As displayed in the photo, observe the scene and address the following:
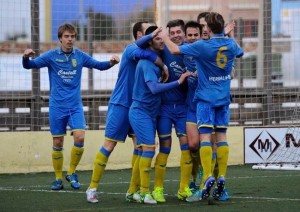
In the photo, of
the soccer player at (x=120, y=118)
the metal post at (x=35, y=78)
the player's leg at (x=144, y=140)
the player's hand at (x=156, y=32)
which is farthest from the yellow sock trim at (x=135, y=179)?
the metal post at (x=35, y=78)

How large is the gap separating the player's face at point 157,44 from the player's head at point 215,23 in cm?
54

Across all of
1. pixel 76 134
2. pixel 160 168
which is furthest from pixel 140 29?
pixel 76 134

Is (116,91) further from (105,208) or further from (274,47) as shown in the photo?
(274,47)

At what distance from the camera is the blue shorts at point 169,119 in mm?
11219

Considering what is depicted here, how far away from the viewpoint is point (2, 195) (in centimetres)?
1239

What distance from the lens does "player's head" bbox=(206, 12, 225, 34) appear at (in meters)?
10.7

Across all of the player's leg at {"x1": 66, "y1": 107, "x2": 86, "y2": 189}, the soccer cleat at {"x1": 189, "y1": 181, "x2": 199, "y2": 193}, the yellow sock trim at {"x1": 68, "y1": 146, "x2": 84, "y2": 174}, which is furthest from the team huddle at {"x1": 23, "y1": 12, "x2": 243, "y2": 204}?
the yellow sock trim at {"x1": 68, "y1": 146, "x2": 84, "y2": 174}

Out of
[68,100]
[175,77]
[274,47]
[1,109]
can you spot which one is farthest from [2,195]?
[274,47]

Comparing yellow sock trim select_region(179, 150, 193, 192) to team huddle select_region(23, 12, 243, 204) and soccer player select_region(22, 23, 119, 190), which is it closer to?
team huddle select_region(23, 12, 243, 204)

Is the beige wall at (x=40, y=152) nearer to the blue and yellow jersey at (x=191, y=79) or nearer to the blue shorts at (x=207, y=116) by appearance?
the blue and yellow jersey at (x=191, y=79)

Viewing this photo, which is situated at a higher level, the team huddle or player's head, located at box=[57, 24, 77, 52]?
player's head, located at box=[57, 24, 77, 52]

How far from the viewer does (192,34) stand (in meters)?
11.3

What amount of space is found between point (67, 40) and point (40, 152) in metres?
3.60

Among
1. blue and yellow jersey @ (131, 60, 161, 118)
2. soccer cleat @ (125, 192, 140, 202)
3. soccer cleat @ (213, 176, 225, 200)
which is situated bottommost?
soccer cleat @ (125, 192, 140, 202)
